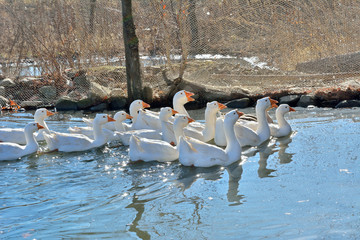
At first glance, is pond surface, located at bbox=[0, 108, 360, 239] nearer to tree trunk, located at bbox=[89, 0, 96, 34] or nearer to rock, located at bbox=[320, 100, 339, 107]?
rock, located at bbox=[320, 100, 339, 107]

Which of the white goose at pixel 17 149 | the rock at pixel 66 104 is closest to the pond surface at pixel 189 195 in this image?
the white goose at pixel 17 149

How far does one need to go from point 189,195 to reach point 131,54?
21.9 feet

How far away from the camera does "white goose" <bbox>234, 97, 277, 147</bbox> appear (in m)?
7.62

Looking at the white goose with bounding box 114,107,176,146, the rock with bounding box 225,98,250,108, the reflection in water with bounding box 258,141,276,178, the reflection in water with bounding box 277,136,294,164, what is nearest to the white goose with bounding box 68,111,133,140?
the white goose with bounding box 114,107,176,146

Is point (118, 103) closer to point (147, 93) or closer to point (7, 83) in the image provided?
point (147, 93)

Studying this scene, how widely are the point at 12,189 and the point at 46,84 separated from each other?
8.69m

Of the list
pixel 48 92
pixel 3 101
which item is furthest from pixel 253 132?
pixel 3 101

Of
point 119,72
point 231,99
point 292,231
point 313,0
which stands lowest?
point 292,231

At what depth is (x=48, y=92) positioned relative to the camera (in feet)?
45.3

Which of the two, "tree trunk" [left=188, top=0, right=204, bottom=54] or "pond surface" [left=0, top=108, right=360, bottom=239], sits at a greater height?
"tree trunk" [left=188, top=0, right=204, bottom=54]

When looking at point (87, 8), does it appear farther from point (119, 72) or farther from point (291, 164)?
point (291, 164)

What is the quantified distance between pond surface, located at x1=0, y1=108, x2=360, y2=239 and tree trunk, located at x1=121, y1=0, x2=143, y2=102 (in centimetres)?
418

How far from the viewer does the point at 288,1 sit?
455 inches

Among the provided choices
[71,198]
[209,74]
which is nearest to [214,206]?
[71,198]
